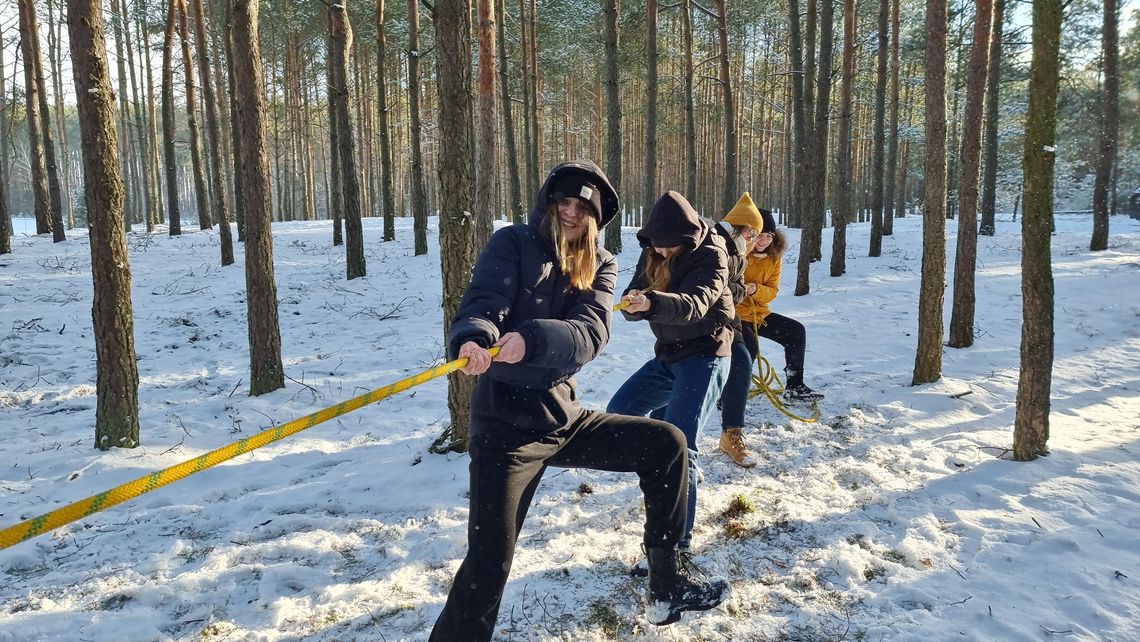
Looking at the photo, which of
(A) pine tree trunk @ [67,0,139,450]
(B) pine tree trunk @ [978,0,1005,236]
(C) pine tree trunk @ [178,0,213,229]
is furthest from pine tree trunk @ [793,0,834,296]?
(C) pine tree trunk @ [178,0,213,229]

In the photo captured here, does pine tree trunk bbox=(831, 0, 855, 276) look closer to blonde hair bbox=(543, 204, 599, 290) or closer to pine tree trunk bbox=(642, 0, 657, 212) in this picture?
pine tree trunk bbox=(642, 0, 657, 212)

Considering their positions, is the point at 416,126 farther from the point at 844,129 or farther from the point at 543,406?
the point at 543,406

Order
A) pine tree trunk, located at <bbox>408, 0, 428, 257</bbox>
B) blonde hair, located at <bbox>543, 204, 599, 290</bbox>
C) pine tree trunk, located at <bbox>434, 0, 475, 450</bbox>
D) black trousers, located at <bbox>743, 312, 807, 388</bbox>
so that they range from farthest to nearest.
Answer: pine tree trunk, located at <bbox>408, 0, 428, 257</bbox> < black trousers, located at <bbox>743, 312, 807, 388</bbox> < pine tree trunk, located at <bbox>434, 0, 475, 450</bbox> < blonde hair, located at <bbox>543, 204, 599, 290</bbox>

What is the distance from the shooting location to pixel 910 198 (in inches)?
1718

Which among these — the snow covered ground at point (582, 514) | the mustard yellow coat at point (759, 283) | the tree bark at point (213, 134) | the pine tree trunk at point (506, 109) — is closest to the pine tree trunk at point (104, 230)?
the snow covered ground at point (582, 514)

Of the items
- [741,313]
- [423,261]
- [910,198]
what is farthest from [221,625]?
[910,198]

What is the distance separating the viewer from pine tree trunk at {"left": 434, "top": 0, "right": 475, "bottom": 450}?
4.60 metres

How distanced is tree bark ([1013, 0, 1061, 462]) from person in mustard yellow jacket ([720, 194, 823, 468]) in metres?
1.84

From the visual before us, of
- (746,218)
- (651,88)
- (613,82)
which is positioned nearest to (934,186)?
(746,218)

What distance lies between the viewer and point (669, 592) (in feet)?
9.49

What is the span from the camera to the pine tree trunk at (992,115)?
14883 millimetres

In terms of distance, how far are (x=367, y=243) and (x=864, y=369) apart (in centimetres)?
1468

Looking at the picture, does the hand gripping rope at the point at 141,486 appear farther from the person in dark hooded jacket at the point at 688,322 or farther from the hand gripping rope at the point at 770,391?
the hand gripping rope at the point at 770,391

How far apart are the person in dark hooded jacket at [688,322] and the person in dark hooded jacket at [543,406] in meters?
0.56
